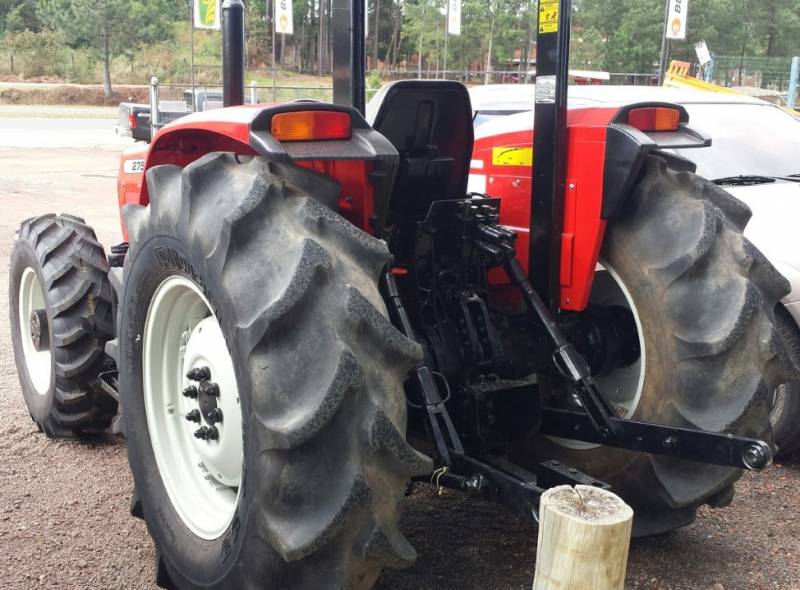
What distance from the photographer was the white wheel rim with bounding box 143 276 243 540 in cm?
270

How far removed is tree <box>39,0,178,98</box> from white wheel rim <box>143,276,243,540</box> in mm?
42907

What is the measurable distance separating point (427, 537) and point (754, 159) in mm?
3951

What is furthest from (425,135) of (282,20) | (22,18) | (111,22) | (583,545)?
(22,18)

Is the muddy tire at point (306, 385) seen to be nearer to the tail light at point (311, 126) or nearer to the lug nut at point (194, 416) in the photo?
the tail light at point (311, 126)

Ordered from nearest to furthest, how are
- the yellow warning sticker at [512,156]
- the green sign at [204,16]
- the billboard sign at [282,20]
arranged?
the yellow warning sticker at [512,156]
the green sign at [204,16]
the billboard sign at [282,20]

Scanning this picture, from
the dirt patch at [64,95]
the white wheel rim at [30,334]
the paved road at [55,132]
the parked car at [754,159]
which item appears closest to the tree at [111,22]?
the dirt patch at [64,95]

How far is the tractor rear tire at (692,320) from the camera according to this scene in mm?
2785

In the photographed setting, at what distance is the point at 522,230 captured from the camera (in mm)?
3229

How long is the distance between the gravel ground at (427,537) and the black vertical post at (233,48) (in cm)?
180

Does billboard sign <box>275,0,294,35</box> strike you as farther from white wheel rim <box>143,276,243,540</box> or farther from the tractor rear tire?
the tractor rear tire

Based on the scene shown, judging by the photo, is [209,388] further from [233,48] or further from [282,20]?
[282,20]

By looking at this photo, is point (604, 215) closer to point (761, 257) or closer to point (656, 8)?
point (761, 257)

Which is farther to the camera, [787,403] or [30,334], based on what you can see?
[30,334]

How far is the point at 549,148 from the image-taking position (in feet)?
9.78
